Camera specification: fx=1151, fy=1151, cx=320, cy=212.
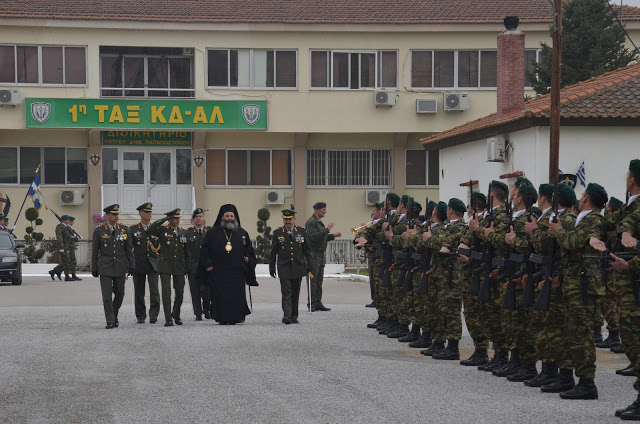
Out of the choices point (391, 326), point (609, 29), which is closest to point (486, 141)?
point (609, 29)

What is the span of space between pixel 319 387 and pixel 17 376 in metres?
3.29

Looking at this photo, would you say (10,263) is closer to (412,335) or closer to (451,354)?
(412,335)

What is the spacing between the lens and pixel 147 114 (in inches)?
1633

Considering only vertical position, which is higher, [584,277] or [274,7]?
[274,7]

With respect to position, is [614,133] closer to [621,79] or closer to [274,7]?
[621,79]

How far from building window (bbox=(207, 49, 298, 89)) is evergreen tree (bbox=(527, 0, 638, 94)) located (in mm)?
9471

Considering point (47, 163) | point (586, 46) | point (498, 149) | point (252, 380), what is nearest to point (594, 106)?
point (498, 149)

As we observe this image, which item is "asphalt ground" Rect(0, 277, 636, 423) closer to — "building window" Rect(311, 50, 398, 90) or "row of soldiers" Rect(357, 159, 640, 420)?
"row of soldiers" Rect(357, 159, 640, 420)

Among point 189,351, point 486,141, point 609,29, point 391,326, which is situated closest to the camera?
point 189,351

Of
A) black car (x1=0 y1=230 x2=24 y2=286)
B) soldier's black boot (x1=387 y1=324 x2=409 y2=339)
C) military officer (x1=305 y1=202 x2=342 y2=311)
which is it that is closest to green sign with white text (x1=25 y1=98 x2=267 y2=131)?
black car (x1=0 y1=230 x2=24 y2=286)

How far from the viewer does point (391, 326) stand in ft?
56.8

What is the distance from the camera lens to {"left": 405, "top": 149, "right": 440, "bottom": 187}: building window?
44.1 metres

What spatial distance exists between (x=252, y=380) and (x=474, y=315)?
2806 mm

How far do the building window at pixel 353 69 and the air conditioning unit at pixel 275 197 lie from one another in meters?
4.18
